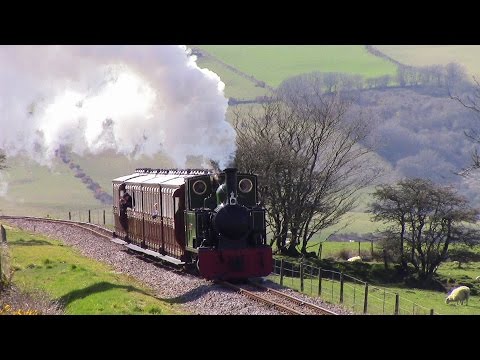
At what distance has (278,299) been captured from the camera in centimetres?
2280

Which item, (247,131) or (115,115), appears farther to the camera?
(247,131)

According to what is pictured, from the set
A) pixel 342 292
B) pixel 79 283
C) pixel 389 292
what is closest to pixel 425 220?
pixel 389 292

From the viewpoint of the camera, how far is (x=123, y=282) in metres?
27.1

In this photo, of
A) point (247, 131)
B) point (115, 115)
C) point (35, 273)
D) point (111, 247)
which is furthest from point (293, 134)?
point (35, 273)

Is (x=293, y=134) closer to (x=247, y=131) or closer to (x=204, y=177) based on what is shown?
(x=247, y=131)

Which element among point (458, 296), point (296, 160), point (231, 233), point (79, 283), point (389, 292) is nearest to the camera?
point (231, 233)

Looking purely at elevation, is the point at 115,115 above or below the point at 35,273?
above

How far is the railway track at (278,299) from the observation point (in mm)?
20825

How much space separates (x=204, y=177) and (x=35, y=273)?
26.4 ft

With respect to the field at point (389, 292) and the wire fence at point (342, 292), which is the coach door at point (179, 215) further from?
the field at point (389, 292)

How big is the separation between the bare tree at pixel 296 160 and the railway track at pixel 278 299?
52.5 ft

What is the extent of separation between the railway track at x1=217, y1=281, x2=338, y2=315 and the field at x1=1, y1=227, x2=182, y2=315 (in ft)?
7.24

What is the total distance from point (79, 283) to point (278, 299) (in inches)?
269

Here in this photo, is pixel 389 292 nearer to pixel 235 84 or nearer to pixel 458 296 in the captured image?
pixel 458 296
